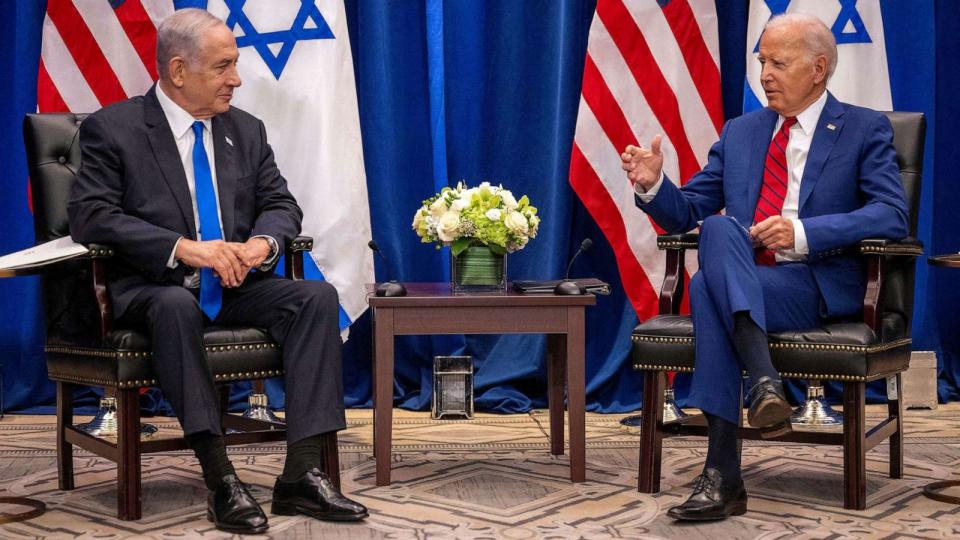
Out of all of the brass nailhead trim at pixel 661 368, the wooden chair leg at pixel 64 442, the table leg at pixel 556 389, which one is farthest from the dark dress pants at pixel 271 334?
the table leg at pixel 556 389

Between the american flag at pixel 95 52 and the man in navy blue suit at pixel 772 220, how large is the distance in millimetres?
2253

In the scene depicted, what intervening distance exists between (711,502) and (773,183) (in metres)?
1.03

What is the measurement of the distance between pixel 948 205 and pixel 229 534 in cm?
359

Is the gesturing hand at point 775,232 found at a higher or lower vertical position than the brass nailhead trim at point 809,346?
higher

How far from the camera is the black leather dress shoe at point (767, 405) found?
266 centimetres

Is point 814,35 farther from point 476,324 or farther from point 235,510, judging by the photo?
point 235,510

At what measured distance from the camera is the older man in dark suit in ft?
9.18

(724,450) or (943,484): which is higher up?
(724,450)

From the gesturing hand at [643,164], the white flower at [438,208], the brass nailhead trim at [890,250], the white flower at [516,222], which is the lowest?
the brass nailhead trim at [890,250]

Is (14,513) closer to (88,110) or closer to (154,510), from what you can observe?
(154,510)

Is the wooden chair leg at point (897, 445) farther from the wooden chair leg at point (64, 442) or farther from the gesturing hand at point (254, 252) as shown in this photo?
the wooden chair leg at point (64, 442)

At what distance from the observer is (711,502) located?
2.80m

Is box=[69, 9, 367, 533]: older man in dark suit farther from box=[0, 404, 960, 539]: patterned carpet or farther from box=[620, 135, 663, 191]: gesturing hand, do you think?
box=[620, 135, 663, 191]: gesturing hand

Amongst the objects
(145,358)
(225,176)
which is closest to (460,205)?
(225,176)
